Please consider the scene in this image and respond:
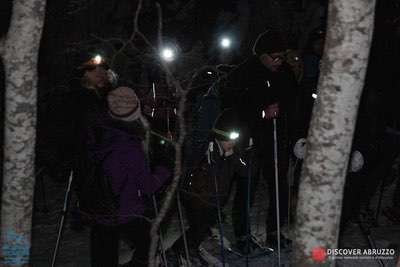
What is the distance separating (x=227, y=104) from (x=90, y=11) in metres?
5.27

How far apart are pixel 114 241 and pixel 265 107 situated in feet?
6.77

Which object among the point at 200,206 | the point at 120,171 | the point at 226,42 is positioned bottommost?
the point at 200,206

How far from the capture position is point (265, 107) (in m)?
5.67

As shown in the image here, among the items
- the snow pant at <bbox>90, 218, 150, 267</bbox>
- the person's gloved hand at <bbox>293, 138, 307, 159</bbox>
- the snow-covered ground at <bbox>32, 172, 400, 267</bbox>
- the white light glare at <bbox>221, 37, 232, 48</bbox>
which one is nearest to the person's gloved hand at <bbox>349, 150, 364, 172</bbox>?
the person's gloved hand at <bbox>293, 138, 307, 159</bbox>

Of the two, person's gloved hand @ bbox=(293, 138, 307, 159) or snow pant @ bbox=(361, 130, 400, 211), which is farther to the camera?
snow pant @ bbox=(361, 130, 400, 211)

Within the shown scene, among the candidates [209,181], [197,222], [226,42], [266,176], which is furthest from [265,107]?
[226,42]

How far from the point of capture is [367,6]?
353 centimetres

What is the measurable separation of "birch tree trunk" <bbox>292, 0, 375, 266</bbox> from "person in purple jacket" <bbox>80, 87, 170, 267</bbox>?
4.25 ft

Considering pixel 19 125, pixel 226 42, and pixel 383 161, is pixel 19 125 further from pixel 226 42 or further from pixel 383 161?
pixel 226 42

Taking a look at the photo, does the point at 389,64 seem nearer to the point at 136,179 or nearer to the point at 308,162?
the point at 308,162

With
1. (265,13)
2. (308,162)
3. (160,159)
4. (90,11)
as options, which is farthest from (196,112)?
(265,13)

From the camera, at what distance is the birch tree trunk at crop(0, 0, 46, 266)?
418 centimetres

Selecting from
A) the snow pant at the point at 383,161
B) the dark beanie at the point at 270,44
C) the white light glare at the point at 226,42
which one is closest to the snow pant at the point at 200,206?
the dark beanie at the point at 270,44

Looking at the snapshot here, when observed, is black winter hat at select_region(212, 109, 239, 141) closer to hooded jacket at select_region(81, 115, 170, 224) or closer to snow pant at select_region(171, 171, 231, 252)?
snow pant at select_region(171, 171, 231, 252)
